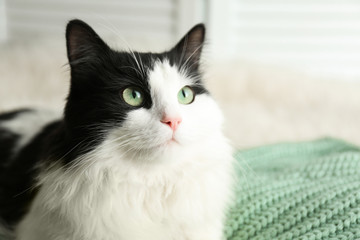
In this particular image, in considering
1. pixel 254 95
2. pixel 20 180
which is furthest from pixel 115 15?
pixel 20 180

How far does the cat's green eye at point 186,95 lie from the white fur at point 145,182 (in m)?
0.01

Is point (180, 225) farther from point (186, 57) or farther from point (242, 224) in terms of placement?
point (186, 57)

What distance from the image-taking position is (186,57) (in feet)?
2.99

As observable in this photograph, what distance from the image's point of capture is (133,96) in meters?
0.75

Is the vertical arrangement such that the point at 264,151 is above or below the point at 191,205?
below

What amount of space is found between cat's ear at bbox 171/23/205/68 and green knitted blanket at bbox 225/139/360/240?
0.27 meters

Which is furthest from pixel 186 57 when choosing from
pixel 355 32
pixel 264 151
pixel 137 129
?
pixel 355 32

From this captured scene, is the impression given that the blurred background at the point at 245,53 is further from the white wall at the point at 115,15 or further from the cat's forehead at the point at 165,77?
the cat's forehead at the point at 165,77

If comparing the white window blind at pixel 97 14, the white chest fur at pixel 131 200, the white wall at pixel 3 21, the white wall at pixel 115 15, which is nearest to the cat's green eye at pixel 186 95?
the white chest fur at pixel 131 200

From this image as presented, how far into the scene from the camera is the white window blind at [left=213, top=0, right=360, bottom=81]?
2.57 m

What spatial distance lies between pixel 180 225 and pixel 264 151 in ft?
2.23

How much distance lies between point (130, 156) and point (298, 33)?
7.23 ft

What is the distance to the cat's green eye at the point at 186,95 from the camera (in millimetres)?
790

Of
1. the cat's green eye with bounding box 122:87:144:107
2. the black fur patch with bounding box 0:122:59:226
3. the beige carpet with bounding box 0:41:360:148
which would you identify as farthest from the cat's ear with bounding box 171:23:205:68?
the beige carpet with bounding box 0:41:360:148
